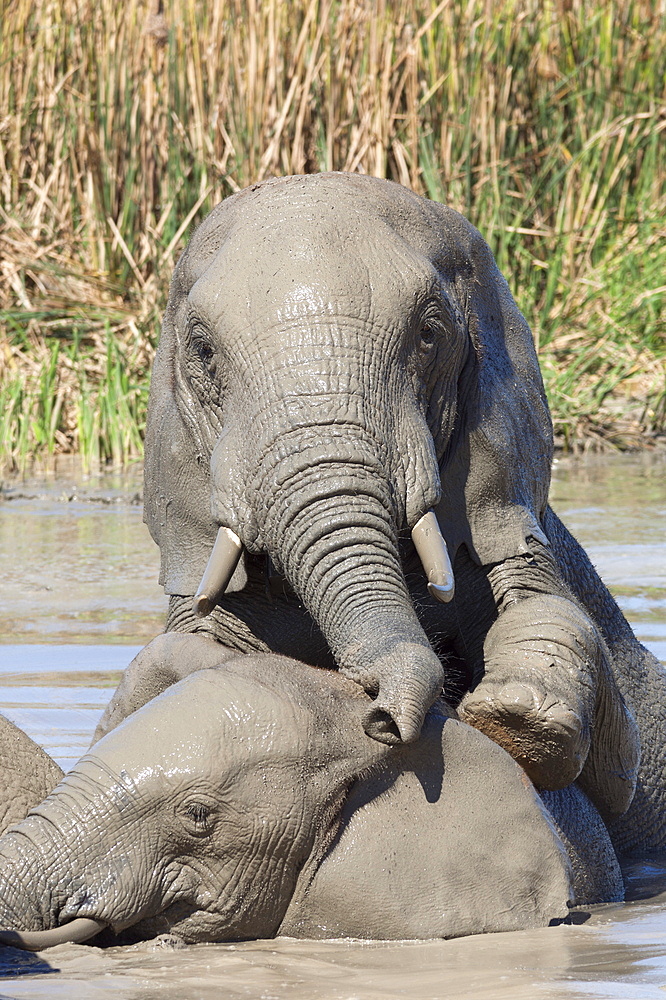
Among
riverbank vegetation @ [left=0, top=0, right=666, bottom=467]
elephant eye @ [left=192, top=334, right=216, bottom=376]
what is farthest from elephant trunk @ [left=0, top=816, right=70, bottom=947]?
riverbank vegetation @ [left=0, top=0, right=666, bottom=467]

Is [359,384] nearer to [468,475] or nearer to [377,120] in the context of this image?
[468,475]

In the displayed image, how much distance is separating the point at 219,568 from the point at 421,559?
44 centimetres

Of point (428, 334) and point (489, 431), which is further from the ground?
point (428, 334)

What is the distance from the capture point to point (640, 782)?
4.82m

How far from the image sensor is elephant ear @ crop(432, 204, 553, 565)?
426 centimetres

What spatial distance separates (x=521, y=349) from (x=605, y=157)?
27.8 feet

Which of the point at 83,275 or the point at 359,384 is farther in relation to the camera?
the point at 83,275

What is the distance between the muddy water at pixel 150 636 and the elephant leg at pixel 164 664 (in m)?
0.77

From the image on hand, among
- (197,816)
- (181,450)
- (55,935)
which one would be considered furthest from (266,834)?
(181,450)

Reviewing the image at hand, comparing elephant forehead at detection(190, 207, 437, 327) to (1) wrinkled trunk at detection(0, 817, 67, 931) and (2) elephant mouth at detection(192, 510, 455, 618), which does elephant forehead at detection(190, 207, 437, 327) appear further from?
(1) wrinkled trunk at detection(0, 817, 67, 931)

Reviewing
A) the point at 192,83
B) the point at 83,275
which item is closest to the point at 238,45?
the point at 192,83

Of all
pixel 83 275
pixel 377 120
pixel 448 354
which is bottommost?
pixel 83 275

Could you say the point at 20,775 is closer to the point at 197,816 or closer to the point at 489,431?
the point at 197,816

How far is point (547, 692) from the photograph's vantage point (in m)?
3.93
